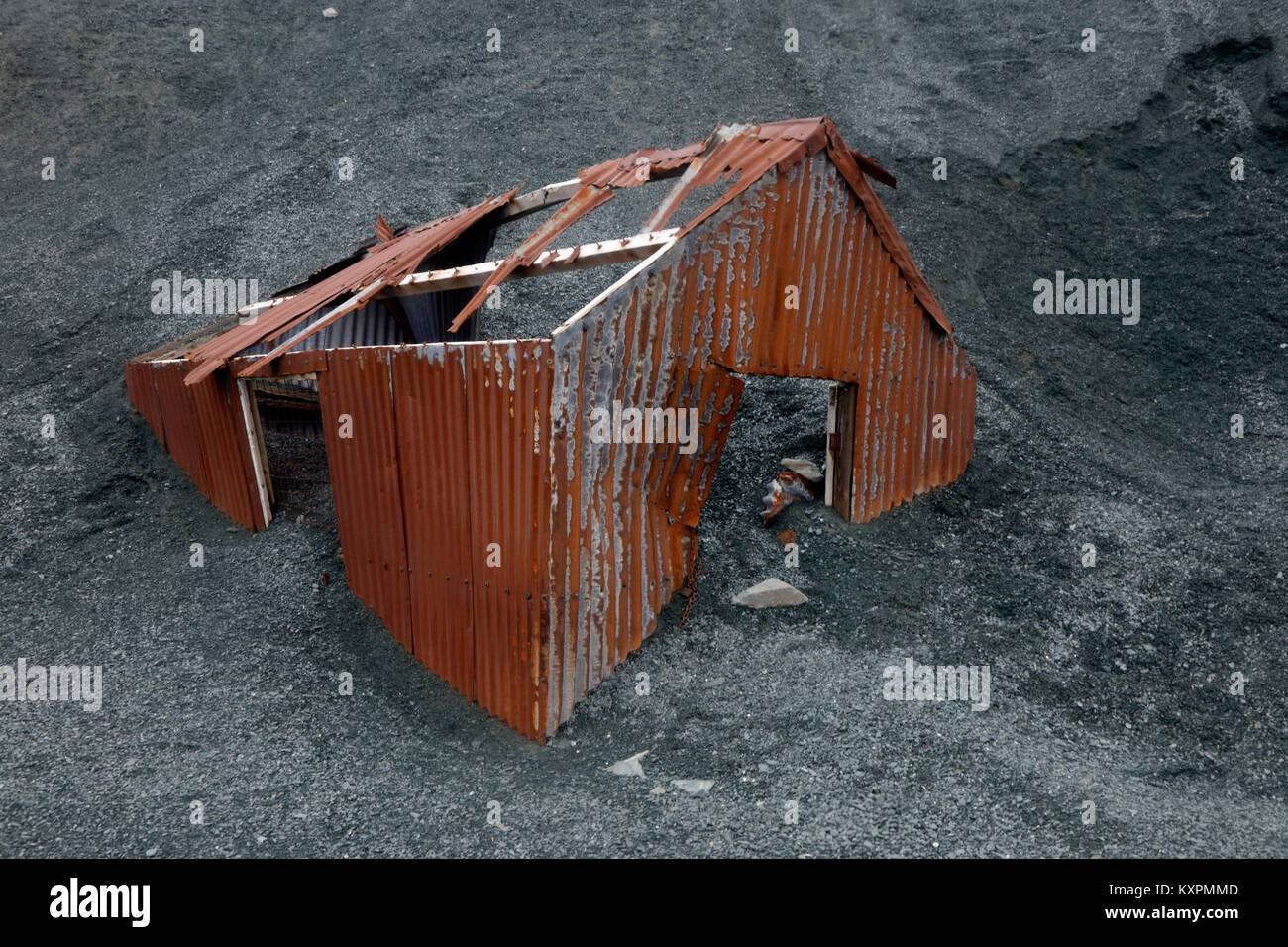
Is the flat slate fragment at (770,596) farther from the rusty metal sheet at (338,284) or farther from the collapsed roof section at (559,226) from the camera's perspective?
the rusty metal sheet at (338,284)

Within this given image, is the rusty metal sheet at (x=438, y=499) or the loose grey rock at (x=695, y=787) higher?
the rusty metal sheet at (x=438, y=499)

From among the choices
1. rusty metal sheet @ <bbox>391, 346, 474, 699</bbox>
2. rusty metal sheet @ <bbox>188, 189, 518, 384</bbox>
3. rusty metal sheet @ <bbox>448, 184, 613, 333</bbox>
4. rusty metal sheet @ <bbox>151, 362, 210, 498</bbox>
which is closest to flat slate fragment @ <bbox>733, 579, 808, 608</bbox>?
rusty metal sheet @ <bbox>391, 346, 474, 699</bbox>

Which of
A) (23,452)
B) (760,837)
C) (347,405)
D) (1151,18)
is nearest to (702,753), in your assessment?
(760,837)

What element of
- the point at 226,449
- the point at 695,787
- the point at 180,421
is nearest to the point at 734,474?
the point at 695,787

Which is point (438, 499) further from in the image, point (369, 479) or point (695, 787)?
point (695, 787)

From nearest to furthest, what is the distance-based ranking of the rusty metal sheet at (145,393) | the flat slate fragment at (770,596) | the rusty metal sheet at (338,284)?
the flat slate fragment at (770,596)
the rusty metal sheet at (338,284)
the rusty metal sheet at (145,393)

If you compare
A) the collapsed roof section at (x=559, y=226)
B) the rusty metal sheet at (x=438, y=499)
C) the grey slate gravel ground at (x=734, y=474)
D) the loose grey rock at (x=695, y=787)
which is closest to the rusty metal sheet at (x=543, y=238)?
the collapsed roof section at (x=559, y=226)
